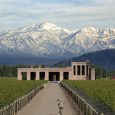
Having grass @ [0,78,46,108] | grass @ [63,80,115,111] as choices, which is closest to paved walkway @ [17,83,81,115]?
grass @ [0,78,46,108]

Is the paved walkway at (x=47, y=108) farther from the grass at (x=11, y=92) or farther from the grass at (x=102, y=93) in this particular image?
the grass at (x=102, y=93)

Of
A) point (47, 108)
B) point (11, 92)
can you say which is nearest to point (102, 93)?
point (11, 92)

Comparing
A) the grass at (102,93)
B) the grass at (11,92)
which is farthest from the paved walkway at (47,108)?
the grass at (102,93)

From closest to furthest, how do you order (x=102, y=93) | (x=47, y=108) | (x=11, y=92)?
(x=47, y=108), (x=102, y=93), (x=11, y=92)

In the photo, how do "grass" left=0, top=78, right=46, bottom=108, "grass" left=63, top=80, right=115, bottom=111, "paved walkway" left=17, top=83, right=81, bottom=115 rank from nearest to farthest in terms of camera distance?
1. "paved walkway" left=17, top=83, right=81, bottom=115
2. "grass" left=0, top=78, right=46, bottom=108
3. "grass" left=63, top=80, right=115, bottom=111

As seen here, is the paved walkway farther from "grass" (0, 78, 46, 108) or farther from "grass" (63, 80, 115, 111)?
"grass" (63, 80, 115, 111)

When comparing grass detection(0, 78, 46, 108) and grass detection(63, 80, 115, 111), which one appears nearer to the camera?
grass detection(0, 78, 46, 108)

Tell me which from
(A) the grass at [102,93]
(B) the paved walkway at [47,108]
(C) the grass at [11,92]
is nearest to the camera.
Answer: (B) the paved walkway at [47,108]

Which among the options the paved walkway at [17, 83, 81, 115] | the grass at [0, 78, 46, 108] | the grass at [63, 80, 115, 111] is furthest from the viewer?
the grass at [63, 80, 115, 111]

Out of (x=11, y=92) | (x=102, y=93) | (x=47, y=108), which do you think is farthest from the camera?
(x=11, y=92)

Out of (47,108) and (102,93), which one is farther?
(102,93)

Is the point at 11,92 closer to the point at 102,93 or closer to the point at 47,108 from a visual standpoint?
the point at 102,93

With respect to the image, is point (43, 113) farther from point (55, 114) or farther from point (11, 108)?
point (11, 108)

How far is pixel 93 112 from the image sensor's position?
28.6m
